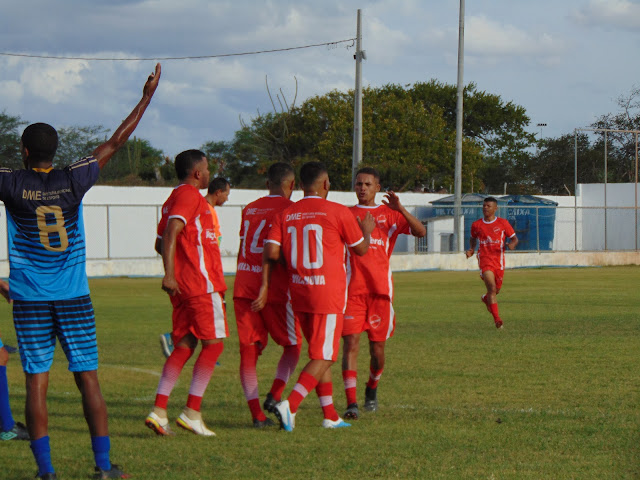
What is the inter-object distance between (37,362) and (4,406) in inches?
60.3

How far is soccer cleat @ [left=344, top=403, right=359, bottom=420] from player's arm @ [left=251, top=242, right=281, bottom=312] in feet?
3.87

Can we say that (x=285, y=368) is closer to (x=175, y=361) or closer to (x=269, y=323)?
(x=269, y=323)

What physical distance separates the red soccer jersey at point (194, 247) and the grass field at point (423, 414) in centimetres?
112

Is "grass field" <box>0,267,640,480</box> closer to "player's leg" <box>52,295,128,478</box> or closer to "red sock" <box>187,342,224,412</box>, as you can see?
"player's leg" <box>52,295,128,478</box>

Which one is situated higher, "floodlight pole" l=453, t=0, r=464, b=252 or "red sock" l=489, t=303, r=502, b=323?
"floodlight pole" l=453, t=0, r=464, b=252

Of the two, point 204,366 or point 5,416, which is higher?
point 204,366

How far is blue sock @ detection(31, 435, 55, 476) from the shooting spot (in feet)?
17.1

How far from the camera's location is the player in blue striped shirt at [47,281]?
5.21 meters

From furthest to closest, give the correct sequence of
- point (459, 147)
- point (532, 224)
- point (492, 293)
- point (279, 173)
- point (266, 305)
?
point (532, 224) → point (459, 147) → point (492, 293) → point (279, 173) → point (266, 305)

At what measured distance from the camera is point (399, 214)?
8.02m

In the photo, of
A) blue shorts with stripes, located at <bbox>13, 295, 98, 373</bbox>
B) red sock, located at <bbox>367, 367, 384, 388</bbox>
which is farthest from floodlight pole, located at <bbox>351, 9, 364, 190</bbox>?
blue shorts with stripes, located at <bbox>13, 295, 98, 373</bbox>

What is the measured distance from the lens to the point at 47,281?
5.22 m

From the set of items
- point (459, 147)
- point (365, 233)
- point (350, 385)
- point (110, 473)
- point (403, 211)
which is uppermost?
point (459, 147)

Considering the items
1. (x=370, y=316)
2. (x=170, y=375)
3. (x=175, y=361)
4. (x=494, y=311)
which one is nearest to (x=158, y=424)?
(x=170, y=375)
